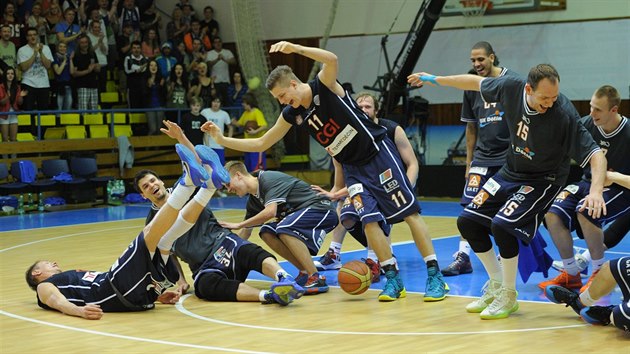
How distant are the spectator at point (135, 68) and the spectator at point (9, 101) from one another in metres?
2.50

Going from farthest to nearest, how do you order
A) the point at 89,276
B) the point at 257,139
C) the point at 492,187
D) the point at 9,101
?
the point at 9,101, the point at 257,139, the point at 89,276, the point at 492,187

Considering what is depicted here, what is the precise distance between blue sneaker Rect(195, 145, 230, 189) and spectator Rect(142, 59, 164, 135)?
1214 centimetres

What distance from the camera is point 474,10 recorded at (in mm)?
19141

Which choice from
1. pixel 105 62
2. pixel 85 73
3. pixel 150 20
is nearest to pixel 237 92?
pixel 150 20

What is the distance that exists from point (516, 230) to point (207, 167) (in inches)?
93.2

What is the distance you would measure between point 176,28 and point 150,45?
1.27m

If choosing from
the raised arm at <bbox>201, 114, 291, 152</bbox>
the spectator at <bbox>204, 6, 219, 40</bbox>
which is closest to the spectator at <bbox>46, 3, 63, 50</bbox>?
the spectator at <bbox>204, 6, 219, 40</bbox>

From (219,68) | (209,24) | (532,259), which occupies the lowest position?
(532,259)

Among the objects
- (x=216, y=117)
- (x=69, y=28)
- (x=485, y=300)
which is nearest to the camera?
(x=485, y=300)

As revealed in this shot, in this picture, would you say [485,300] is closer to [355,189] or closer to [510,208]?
[510,208]

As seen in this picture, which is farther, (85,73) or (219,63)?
(219,63)

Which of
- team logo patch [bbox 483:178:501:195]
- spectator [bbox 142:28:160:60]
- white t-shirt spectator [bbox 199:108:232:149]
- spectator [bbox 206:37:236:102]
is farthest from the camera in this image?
spectator [bbox 206:37:236:102]

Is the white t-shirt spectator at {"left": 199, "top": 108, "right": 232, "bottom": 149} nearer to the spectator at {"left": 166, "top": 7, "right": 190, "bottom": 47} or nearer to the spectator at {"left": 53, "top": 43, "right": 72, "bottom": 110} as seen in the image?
the spectator at {"left": 53, "top": 43, "right": 72, "bottom": 110}

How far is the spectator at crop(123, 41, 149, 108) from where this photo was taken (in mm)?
19344
